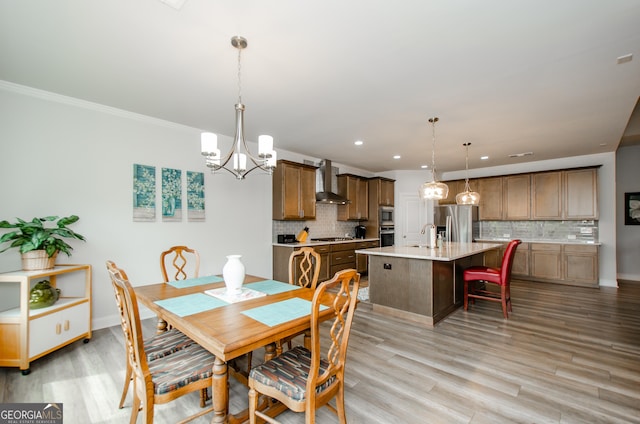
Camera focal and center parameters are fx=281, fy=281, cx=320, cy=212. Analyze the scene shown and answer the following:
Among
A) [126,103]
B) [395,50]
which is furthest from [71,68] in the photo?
[395,50]

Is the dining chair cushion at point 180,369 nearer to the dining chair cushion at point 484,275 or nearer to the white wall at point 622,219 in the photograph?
the dining chair cushion at point 484,275

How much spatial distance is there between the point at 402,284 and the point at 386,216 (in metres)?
3.59

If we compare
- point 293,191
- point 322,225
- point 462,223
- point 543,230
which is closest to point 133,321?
point 293,191

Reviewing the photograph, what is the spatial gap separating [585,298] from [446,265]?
2829 mm

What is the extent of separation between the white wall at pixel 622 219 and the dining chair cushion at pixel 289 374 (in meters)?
7.87

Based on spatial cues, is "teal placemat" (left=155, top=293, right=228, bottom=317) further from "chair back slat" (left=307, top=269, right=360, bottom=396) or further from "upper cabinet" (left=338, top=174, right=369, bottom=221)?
"upper cabinet" (left=338, top=174, right=369, bottom=221)

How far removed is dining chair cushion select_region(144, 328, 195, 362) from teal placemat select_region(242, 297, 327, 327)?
21.2 inches

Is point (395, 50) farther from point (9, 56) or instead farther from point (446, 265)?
point (9, 56)

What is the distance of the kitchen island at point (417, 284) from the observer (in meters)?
3.49

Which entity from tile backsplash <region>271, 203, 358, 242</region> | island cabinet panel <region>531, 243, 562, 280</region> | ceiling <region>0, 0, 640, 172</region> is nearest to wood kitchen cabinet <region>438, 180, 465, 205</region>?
island cabinet panel <region>531, 243, 562, 280</region>

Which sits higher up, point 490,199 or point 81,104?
point 81,104

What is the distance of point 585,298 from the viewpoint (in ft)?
15.2

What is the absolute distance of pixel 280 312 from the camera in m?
1.73

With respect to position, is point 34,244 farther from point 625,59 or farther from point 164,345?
point 625,59
